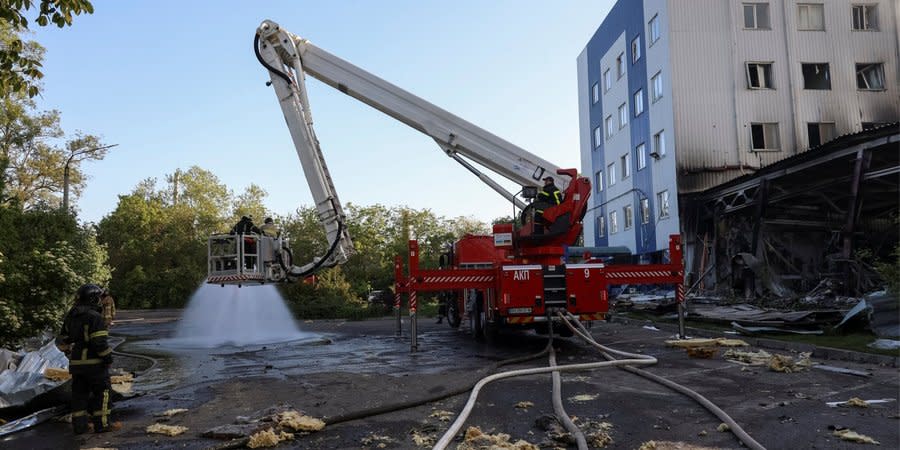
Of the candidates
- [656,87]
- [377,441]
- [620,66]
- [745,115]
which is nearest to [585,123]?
[620,66]

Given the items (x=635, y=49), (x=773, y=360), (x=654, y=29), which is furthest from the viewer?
(x=635, y=49)

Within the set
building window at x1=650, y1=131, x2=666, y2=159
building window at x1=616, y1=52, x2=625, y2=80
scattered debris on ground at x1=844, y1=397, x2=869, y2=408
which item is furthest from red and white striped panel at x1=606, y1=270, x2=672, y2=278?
building window at x1=616, y1=52, x2=625, y2=80

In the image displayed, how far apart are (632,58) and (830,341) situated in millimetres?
22237

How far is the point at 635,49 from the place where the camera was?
29547mm

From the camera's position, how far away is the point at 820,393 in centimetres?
660

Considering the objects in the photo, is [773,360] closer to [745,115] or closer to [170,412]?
[170,412]

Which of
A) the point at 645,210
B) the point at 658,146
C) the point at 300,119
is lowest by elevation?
the point at 645,210

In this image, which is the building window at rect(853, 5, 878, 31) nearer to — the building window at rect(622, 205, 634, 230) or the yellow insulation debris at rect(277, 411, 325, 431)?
the building window at rect(622, 205, 634, 230)


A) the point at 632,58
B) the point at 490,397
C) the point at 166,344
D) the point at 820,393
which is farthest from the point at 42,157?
the point at 820,393

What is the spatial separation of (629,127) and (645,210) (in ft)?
15.2

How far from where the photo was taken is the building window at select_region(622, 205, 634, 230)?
30328mm

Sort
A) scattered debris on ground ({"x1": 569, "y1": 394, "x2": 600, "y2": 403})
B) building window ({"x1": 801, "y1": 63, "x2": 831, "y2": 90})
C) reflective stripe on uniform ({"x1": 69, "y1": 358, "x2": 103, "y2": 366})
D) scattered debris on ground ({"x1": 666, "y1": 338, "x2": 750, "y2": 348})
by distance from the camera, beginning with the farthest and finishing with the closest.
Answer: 1. building window ({"x1": 801, "y1": 63, "x2": 831, "y2": 90})
2. scattered debris on ground ({"x1": 666, "y1": 338, "x2": 750, "y2": 348})
3. scattered debris on ground ({"x1": 569, "y1": 394, "x2": 600, "y2": 403})
4. reflective stripe on uniform ({"x1": 69, "y1": 358, "x2": 103, "y2": 366})

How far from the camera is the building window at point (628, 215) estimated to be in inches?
1194

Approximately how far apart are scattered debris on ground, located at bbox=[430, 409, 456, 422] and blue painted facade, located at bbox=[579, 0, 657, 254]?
2288cm
